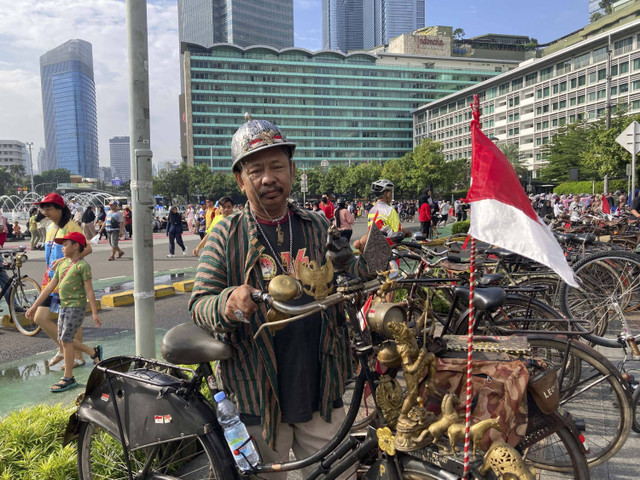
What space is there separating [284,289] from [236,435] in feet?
2.77

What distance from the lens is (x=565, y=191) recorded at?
146 feet

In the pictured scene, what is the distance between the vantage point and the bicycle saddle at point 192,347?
6.22 ft

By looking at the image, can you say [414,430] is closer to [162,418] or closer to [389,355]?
[389,355]

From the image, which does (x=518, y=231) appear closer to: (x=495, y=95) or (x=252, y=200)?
(x=252, y=200)

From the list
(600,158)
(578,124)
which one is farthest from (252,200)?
(578,124)

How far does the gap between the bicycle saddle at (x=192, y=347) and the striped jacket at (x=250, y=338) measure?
0.05 meters

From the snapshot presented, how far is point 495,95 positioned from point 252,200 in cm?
8653

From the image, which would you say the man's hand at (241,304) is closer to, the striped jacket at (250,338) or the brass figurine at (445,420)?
the striped jacket at (250,338)

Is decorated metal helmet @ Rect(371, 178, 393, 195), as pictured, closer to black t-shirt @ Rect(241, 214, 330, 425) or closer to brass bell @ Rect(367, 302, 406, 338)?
black t-shirt @ Rect(241, 214, 330, 425)

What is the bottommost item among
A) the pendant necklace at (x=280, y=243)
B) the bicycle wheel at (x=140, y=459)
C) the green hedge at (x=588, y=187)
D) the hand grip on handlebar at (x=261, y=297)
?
the bicycle wheel at (x=140, y=459)

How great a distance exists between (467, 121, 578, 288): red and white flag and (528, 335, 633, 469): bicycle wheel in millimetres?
1535

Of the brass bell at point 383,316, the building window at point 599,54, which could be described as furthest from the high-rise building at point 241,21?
the brass bell at point 383,316

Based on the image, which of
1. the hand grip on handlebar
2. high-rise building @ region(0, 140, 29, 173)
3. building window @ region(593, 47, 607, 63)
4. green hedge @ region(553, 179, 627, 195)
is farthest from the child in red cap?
high-rise building @ region(0, 140, 29, 173)

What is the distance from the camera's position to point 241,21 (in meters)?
146
